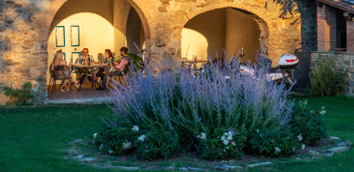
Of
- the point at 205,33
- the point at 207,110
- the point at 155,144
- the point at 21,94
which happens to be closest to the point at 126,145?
the point at 155,144

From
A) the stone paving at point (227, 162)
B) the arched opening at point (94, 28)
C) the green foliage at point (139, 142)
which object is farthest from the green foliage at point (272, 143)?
the arched opening at point (94, 28)

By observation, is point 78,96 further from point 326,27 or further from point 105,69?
point 326,27

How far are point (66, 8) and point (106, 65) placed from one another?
8.42ft

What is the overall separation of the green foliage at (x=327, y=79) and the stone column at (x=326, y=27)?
87 cm

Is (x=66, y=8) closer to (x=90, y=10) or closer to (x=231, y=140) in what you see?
(x=90, y=10)

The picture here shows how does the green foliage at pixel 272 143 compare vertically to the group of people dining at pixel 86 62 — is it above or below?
below

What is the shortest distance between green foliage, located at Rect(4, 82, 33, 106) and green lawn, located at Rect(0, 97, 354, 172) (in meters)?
0.52

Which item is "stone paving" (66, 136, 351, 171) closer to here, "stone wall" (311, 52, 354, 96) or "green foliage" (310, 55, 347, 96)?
"stone wall" (311, 52, 354, 96)

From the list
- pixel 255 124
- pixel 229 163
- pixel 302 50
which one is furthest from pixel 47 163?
pixel 302 50

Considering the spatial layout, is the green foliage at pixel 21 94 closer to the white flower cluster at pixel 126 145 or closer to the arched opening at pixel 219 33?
the arched opening at pixel 219 33

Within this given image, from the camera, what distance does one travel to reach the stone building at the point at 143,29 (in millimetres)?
12477

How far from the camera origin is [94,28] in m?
17.0

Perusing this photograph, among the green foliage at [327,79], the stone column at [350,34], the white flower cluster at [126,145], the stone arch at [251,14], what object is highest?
the stone arch at [251,14]

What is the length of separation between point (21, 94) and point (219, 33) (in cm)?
792
